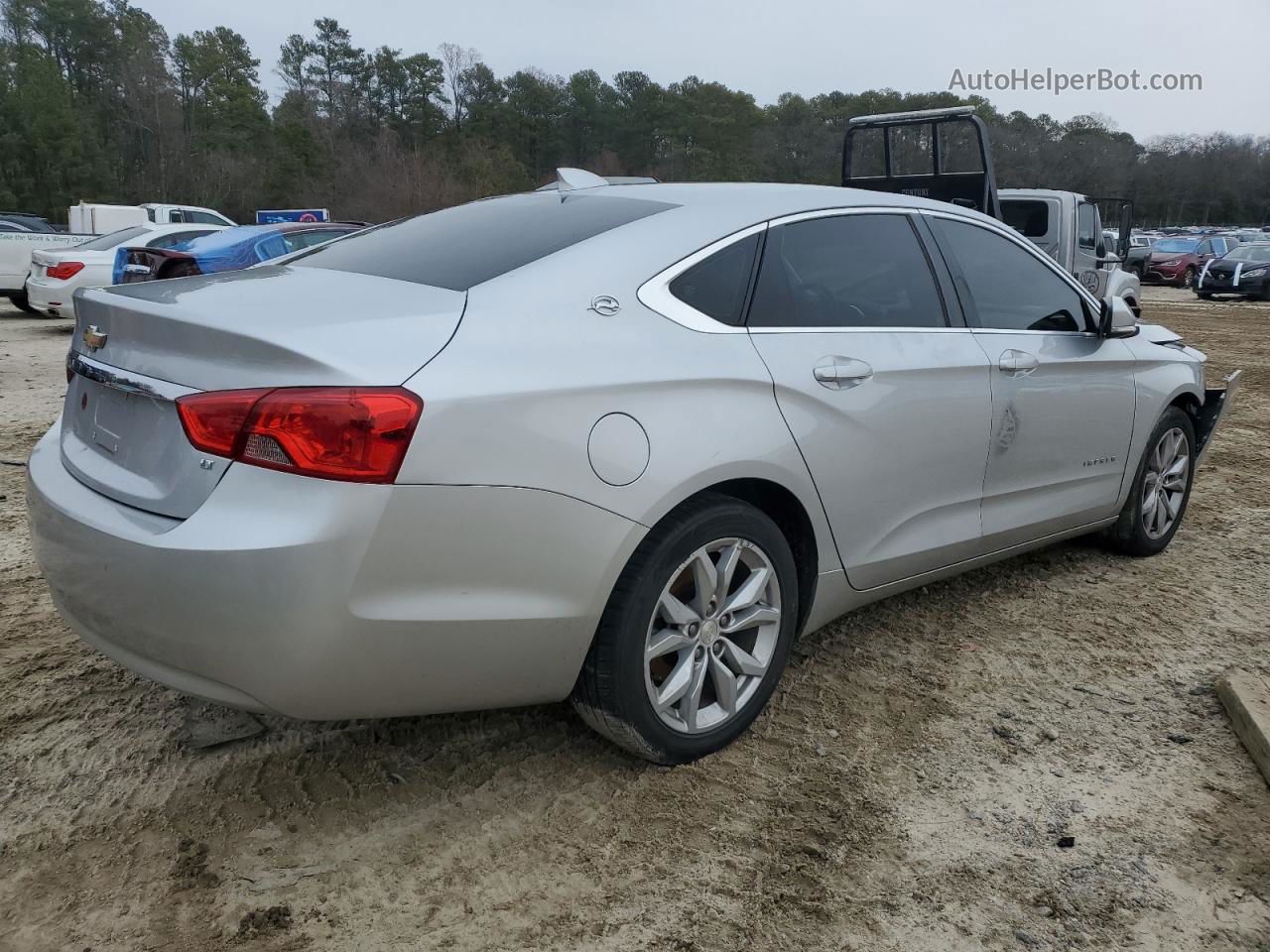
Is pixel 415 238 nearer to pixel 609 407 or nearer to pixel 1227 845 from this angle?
pixel 609 407

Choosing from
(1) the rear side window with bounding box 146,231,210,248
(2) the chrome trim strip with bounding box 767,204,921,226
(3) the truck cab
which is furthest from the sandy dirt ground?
(1) the rear side window with bounding box 146,231,210,248

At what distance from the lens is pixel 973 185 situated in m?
8.34

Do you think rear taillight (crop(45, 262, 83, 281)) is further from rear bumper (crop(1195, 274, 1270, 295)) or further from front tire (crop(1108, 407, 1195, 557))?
rear bumper (crop(1195, 274, 1270, 295))

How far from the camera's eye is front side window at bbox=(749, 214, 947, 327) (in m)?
2.86

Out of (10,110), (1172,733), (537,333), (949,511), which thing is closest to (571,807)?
(537,333)

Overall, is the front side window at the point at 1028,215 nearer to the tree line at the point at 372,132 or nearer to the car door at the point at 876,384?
the car door at the point at 876,384

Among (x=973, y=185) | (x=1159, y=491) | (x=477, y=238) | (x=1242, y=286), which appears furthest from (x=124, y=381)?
A: (x=1242, y=286)

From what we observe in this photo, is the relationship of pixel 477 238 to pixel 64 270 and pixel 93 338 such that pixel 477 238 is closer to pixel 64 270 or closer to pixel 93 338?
pixel 93 338

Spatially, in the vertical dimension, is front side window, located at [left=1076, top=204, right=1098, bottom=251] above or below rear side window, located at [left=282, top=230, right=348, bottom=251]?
above

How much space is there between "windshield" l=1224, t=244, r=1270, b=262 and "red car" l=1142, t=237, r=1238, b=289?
457 centimetres

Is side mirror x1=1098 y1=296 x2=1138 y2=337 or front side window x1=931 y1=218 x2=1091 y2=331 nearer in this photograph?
front side window x1=931 y1=218 x2=1091 y2=331

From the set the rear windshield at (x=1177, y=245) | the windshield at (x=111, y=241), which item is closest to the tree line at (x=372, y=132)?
the rear windshield at (x=1177, y=245)

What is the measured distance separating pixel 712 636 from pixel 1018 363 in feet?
5.33

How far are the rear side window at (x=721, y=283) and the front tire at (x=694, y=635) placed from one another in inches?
19.7
